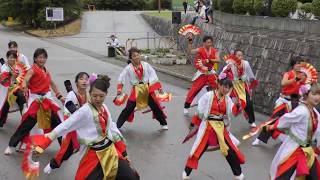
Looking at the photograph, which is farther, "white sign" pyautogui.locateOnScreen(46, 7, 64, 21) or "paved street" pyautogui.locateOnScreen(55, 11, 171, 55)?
"white sign" pyautogui.locateOnScreen(46, 7, 64, 21)

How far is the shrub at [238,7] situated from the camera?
66.2 ft

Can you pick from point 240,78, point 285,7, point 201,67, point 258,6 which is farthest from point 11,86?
point 258,6

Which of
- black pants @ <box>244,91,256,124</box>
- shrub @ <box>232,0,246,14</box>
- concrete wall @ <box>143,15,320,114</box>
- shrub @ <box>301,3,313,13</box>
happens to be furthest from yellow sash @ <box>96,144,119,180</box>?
shrub @ <box>232,0,246,14</box>

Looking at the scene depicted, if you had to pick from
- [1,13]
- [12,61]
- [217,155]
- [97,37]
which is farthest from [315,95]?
[1,13]

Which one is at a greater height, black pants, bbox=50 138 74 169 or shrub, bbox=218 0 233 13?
shrub, bbox=218 0 233 13

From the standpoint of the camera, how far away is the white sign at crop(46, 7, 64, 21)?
138ft

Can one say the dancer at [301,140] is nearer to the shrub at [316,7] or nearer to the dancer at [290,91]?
the dancer at [290,91]

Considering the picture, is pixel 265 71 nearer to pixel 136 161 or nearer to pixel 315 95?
pixel 136 161

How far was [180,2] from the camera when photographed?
59031 millimetres

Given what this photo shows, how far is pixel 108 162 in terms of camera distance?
223 inches

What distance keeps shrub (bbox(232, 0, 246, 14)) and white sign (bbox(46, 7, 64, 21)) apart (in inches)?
937

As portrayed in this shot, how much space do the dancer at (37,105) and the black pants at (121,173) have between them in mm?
3076

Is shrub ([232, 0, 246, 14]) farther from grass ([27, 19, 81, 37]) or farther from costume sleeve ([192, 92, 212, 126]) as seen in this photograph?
grass ([27, 19, 81, 37])

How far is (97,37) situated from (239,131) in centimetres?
2733
